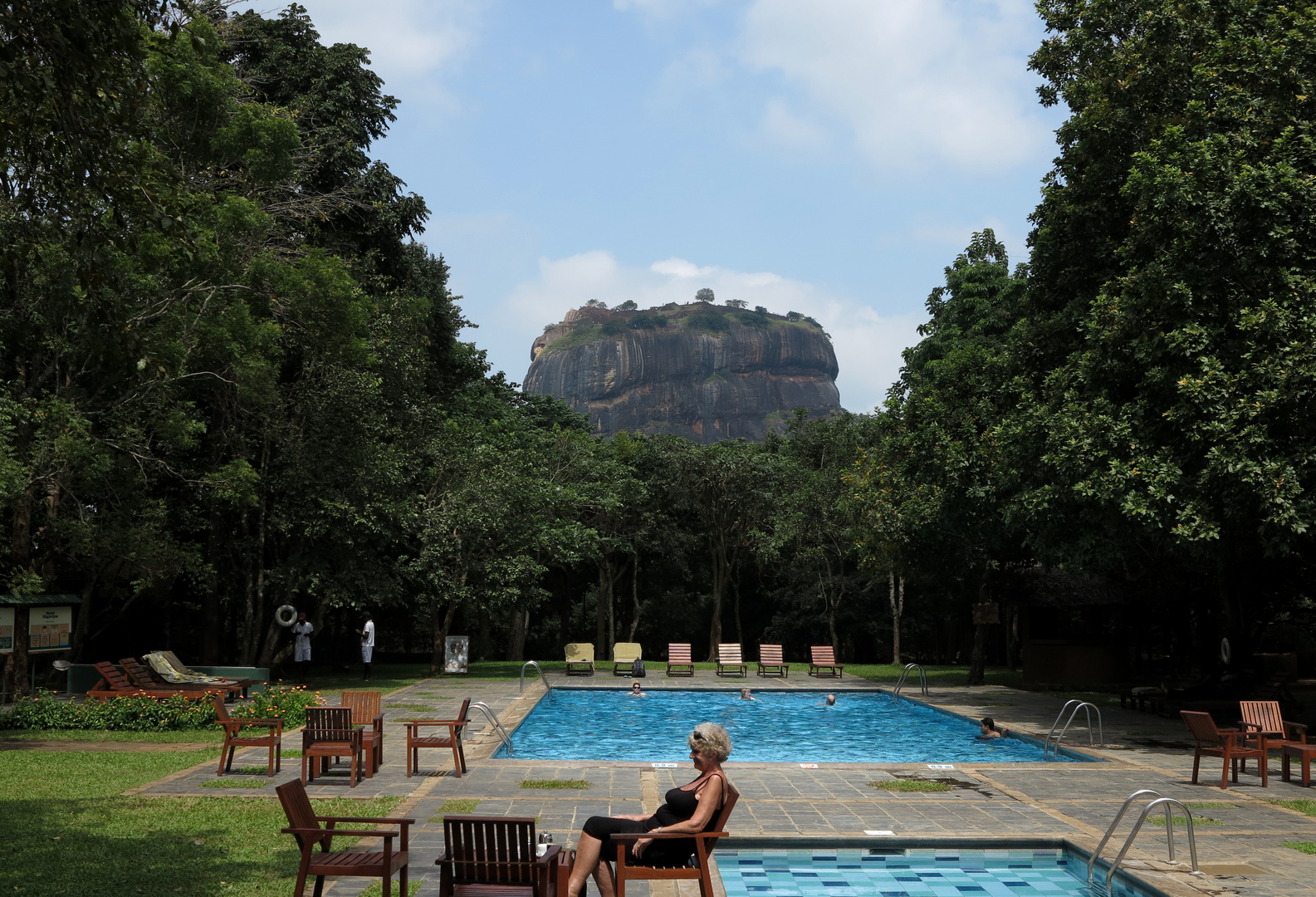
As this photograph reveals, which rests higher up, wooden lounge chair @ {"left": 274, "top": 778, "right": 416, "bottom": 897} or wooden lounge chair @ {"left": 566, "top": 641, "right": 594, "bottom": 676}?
wooden lounge chair @ {"left": 274, "top": 778, "right": 416, "bottom": 897}

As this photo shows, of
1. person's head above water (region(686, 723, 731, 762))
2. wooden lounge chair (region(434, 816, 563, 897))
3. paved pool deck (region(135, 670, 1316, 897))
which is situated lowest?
paved pool deck (region(135, 670, 1316, 897))

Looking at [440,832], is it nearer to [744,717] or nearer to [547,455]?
[744,717]

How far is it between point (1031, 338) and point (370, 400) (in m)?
13.7

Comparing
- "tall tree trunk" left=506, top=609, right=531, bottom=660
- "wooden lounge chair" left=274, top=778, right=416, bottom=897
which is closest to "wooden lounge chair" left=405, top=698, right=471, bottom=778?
"wooden lounge chair" left=274, top=778, right=416, bottom=897

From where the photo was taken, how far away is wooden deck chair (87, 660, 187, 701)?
14984mm

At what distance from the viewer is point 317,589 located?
21.7 metres

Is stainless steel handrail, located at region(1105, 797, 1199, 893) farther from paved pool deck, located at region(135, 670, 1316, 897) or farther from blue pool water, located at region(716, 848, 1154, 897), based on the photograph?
blue pool water, located at region(716, 848, 1154, 897)

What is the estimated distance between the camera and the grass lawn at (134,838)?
6.41 meters

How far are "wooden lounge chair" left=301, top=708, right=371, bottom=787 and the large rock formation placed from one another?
12833cm

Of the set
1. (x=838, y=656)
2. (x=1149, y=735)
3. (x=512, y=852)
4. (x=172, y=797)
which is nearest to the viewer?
(x=512, y=852)

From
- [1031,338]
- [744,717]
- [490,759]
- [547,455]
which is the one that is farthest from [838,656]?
[490,759]

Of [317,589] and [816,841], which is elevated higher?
[317,589]

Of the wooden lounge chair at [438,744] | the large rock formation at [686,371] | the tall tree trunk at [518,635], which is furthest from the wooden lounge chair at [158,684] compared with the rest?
the large rock formation at [686,371]

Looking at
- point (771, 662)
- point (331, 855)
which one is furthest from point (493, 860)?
point (771, 662)
